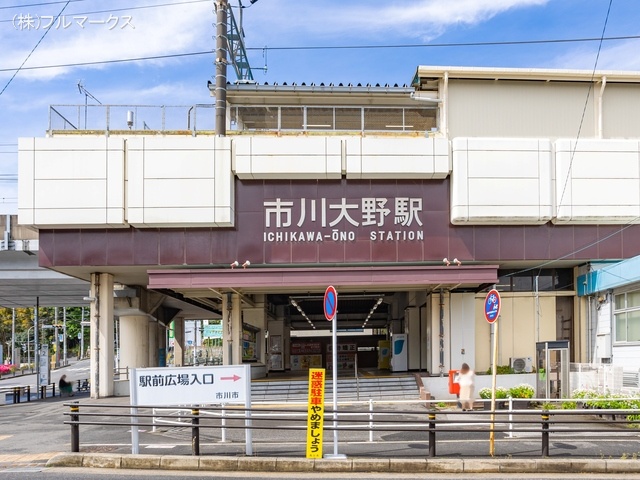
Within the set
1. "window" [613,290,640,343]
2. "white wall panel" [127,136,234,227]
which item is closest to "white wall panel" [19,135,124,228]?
"white wall panel" [127,136,234,227]

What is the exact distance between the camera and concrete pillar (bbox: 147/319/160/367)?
1349 inches

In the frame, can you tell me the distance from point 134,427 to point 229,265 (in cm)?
1211

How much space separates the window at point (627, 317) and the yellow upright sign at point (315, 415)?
13.6 m

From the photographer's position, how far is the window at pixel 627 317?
21.8m

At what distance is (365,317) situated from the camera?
1636 inches

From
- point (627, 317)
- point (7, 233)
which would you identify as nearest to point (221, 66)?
point (7, 233)

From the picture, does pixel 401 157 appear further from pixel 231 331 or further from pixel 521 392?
pixel 231 331

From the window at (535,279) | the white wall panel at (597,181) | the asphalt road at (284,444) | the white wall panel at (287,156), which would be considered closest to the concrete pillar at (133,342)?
the white wall panel at (287,156)

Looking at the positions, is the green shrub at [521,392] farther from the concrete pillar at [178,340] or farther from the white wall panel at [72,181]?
the concrete pillar at [178,340]

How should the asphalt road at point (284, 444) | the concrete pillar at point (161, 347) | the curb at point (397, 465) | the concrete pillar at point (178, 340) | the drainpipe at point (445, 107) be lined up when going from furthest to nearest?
the concrete pillar at point (178, 340) < the concrete pillar at point (161, 347) < the drainpipe at point (445, 107) < the asphalt road at point (284, 444) < the curb at point (397, 465)

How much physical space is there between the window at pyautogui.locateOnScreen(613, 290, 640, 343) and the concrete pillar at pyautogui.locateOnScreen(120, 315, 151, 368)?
19.2 meters

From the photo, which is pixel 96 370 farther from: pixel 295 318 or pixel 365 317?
pixel 365 317

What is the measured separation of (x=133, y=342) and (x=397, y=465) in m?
22.5

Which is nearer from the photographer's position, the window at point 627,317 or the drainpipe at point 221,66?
the window at point 627,317
